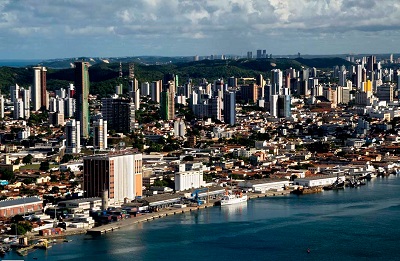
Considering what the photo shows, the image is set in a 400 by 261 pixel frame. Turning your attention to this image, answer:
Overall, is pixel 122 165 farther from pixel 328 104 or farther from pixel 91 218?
pixel 328 104

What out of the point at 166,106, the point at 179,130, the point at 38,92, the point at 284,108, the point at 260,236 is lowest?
the point at 260,236

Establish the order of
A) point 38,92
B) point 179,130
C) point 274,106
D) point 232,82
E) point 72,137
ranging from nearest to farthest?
point 72,137 → point 179,130 → point 274,106 → point 38,92 → point 232,82

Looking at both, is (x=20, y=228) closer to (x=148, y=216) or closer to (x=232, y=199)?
(x=148, y=216)

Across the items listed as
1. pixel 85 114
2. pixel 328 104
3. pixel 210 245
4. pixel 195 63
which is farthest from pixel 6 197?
pixel 195 63

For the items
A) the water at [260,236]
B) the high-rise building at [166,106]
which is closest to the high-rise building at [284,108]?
the high-rise building at [166,106]

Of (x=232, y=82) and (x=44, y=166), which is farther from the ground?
(x=232, y=82)

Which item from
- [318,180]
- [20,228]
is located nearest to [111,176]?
[20,228]

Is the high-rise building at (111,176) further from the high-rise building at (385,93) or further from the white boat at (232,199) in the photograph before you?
the high-rise building at (385,93)

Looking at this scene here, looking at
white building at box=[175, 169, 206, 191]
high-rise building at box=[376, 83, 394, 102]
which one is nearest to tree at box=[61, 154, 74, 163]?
white building at box=[175, 169, 206, 191]

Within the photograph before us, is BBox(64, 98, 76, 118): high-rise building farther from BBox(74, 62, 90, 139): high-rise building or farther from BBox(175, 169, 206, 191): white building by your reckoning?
BBox(175, 169, 206, 191): white building
